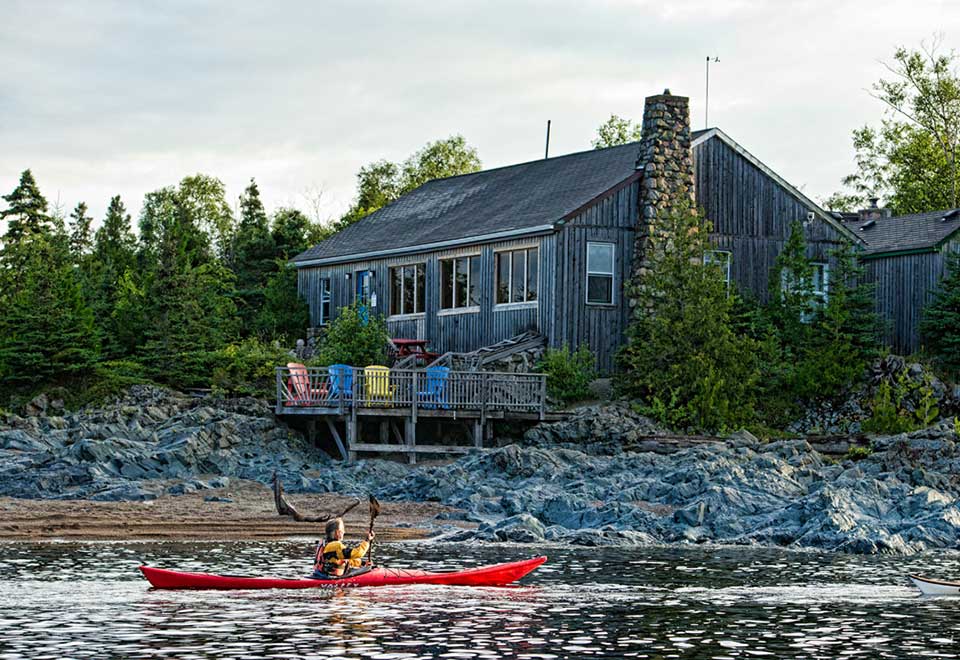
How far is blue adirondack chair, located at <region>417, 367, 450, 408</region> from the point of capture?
34.3m

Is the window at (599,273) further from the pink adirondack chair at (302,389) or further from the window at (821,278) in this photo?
the pink adirondack chair at (302,389)

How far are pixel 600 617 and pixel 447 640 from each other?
230 centimetres

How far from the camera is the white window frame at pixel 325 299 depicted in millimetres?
47844

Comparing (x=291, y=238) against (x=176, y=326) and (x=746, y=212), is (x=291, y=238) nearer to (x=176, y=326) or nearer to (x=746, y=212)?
(x=176, y=326)

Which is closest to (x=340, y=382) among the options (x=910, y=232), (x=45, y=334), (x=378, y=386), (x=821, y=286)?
(x=378, y=386)

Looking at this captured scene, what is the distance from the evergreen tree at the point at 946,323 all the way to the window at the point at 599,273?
27.1ft

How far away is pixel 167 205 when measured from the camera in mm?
92188

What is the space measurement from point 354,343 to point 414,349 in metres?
1.62

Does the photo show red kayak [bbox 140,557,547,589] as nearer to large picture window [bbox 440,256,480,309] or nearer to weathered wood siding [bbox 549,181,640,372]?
weathered wood siding [bbox 549,181,640,372]

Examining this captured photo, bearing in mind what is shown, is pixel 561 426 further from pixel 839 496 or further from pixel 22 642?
pixel 22 642

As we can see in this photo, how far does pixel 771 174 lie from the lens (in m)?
41.4

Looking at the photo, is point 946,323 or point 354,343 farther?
point 354,343

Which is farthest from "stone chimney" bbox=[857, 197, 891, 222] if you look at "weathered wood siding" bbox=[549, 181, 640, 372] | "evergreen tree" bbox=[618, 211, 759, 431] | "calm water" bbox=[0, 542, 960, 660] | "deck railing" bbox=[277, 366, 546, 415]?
"calm water" bbox=[0, 542, 960, 660]

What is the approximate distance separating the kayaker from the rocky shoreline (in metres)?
5.93
